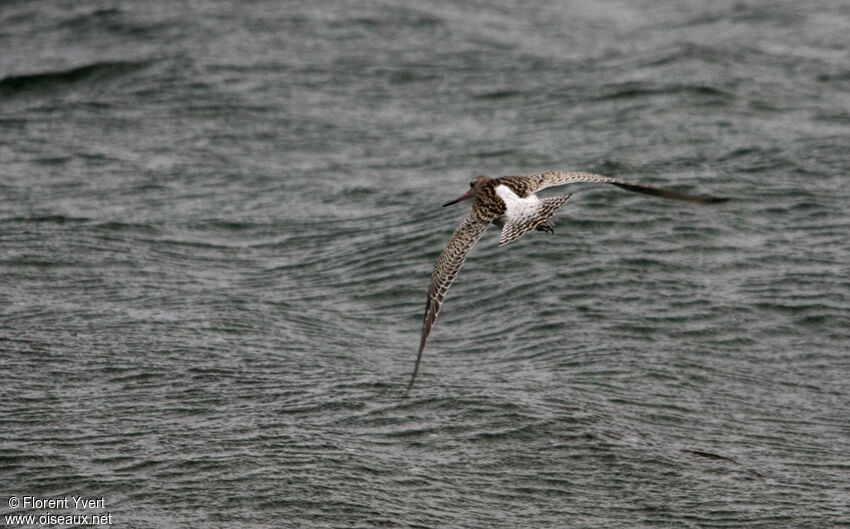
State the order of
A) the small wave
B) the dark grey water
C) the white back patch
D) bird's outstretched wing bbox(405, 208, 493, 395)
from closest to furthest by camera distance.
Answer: bird's outstretched wing bbox(405, 208, 493, 395), the dark grey water, the white back patch, the small wave

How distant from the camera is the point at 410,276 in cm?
1134

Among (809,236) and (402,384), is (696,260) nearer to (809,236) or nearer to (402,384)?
(809,236)

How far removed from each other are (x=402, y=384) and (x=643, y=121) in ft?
25.7

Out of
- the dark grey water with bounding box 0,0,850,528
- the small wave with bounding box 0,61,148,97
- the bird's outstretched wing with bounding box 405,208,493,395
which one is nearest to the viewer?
the bird's outstretched wing with bounding box 405,208,493,395

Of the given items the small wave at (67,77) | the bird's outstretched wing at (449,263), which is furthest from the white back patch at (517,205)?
the small wave at (67,77)

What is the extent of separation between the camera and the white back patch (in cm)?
778

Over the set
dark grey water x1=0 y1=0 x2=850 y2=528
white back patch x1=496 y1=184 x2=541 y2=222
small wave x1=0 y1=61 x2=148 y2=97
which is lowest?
dark grey water x1=0 y1=0 x2=850 y2=528

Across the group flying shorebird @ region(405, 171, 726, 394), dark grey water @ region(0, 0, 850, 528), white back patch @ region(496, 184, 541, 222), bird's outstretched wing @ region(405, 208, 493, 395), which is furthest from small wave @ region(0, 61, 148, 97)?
bird's outstretched wing @ region(405, 208, 493, 395)

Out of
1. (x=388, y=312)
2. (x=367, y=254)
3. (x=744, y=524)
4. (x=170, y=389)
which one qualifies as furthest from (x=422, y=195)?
(x=744, y=524)

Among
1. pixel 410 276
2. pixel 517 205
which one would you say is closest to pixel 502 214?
pixel 517 205

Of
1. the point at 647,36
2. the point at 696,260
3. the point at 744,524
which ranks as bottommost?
the point at 744,524

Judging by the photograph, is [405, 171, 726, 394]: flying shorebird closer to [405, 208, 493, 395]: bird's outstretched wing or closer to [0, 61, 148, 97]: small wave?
[405, 208, 493, 395]: bird's outstretched wing

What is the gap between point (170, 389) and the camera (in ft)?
28.8

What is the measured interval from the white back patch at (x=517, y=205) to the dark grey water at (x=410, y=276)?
5.02 feet
